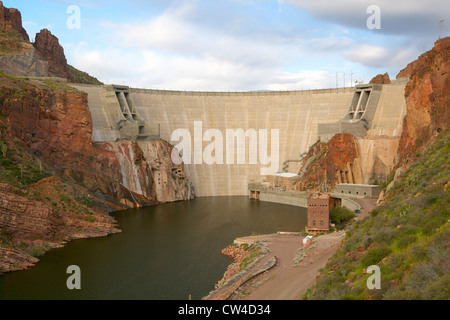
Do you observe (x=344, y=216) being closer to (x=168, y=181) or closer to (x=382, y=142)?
(x=382, y=142)

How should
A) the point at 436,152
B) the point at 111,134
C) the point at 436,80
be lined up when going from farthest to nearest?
1. the point at 111,134
2. the point at 436,80
3. the point at 436,152

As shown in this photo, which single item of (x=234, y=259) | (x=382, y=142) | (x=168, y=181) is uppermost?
(x=382, y=142)

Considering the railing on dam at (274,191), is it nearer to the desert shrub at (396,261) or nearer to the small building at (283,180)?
the small building at (283,180)

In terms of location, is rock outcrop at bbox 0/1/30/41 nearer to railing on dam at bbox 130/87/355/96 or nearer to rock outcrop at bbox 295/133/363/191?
railing on dam at bbox 130/87/355/96

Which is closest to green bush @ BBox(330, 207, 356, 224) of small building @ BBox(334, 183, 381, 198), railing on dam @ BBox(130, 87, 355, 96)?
small building @ BBox(334, 183, 381, 198)

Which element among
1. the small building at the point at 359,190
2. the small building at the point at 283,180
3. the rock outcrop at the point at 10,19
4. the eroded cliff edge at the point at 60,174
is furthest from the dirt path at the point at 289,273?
the rock outcrop at the point at 10,19
